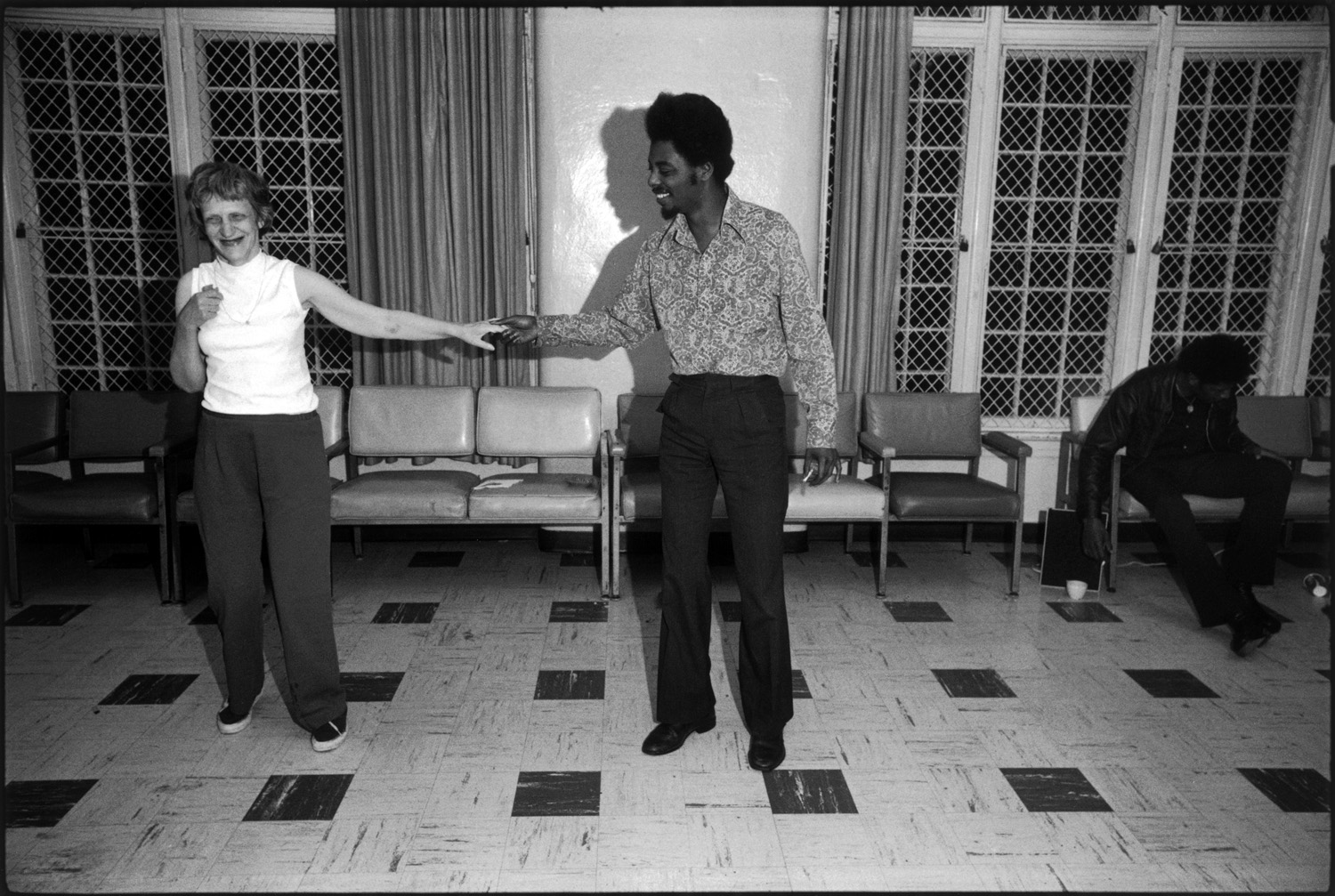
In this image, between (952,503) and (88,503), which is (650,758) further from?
(88,503)

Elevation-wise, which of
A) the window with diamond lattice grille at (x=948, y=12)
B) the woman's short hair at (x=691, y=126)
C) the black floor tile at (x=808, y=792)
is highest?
the window with diamond lattice grille at (x=948, y=12)

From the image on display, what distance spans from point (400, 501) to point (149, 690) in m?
1.17

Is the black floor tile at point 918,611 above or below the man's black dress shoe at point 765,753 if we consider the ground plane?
below

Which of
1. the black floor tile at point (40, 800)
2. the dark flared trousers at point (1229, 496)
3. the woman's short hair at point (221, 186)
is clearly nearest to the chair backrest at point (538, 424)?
the woman's short hair at point (221, 186)

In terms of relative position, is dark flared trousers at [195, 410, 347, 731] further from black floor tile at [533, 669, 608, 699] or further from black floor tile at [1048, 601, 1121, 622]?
black floor tile at [1048, 601, 1121, 622]

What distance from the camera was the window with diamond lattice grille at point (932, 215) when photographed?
4.99m

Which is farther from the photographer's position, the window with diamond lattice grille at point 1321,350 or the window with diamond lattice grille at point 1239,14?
the window with diamond lattice grille at point 1321,350

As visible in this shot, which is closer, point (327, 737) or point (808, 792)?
point (808, 792)

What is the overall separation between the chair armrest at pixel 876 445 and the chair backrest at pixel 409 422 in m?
1.82

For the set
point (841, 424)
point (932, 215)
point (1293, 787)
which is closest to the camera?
point (1293, 787)

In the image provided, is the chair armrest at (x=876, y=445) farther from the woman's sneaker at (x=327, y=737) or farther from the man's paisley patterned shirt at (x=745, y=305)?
the woman's sneaker at (x=327, y=737)

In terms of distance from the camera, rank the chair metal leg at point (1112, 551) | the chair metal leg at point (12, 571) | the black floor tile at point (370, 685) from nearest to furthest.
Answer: the black floor tile at point (370, 685) < the chair metal leg at point (12, 571) < the chair metal leg at point (1112, 551)

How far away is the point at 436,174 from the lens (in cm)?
466

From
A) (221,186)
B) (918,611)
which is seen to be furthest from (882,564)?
(221,186)
